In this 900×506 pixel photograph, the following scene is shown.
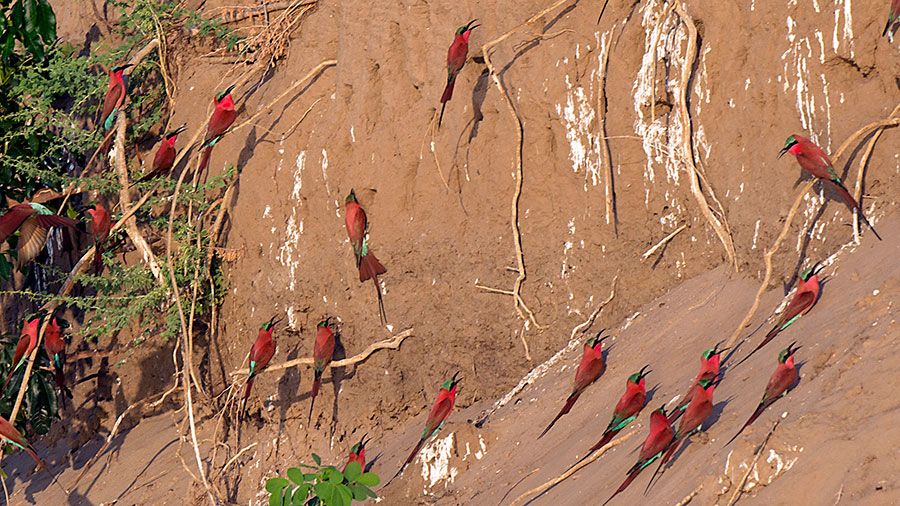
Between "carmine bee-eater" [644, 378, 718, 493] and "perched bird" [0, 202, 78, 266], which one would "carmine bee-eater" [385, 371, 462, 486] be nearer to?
"carmine bee-eater" [644, 378, 718, 493]

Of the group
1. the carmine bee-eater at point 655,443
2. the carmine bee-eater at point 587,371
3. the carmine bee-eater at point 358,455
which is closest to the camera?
the carmine bee-eater at point 655,443

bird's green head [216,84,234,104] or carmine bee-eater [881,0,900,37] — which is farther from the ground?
bird's green head [216,84,234,104]

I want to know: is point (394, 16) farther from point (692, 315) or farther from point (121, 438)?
point (121, 438)

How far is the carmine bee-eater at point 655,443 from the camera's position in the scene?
3367mm

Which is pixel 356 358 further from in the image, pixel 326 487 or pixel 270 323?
pixel 326 487

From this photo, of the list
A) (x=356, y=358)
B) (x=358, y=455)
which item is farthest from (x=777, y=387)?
(x=356, y=358)

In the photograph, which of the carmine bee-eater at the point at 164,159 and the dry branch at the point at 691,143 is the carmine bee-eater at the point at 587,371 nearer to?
the dry branch at the point at 691,143

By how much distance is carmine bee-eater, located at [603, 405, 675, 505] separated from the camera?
3.37m

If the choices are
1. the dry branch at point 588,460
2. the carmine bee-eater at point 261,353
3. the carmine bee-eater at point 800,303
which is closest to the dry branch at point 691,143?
the carmine bee-eater at point 800,303

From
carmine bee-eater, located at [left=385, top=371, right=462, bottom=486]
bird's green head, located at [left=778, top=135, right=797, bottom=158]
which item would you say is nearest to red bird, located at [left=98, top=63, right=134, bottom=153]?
carmine bee-eater, located at [left=385, top=371, right=462, bottom=486]

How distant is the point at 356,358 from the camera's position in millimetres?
5691

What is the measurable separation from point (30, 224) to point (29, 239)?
0.31ft

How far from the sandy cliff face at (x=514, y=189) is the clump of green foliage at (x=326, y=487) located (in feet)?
1.15

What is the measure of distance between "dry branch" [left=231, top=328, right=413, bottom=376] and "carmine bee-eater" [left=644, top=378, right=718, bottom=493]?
2398mm
